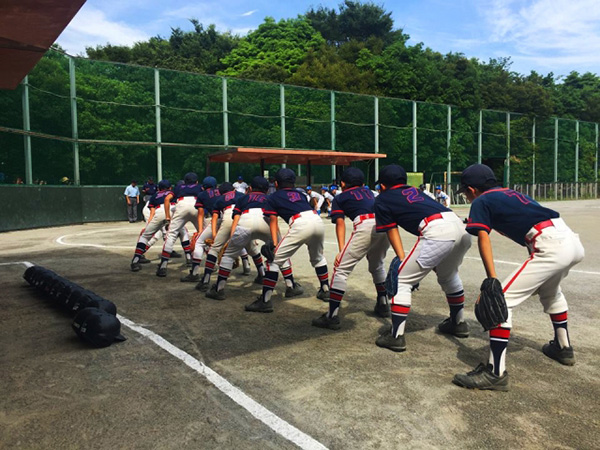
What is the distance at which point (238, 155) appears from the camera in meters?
22.1

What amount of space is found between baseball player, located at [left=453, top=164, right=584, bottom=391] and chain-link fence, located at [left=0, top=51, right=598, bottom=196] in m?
19.2

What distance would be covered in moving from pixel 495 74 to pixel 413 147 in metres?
35.9

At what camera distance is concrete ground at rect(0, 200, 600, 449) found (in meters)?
3.16

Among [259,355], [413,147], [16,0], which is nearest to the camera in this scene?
[259,355]

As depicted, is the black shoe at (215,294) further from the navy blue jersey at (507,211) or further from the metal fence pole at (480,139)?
the metal fence pole at (480,139)

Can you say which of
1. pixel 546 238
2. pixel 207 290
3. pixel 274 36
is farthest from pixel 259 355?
pixel 274 36

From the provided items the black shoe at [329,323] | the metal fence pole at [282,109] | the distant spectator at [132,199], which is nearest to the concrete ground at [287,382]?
the black shoe at [329,323]

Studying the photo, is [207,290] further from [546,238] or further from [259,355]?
[546,238]

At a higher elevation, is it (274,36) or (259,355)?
(274,36)

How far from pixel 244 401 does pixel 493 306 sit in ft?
7.05

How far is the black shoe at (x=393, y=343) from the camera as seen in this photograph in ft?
15.6

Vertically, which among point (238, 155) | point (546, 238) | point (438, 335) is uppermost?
point (238, 155)

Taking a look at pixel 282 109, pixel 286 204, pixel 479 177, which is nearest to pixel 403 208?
pixel 479 177

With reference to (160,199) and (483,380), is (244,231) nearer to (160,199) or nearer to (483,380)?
(160,199)
